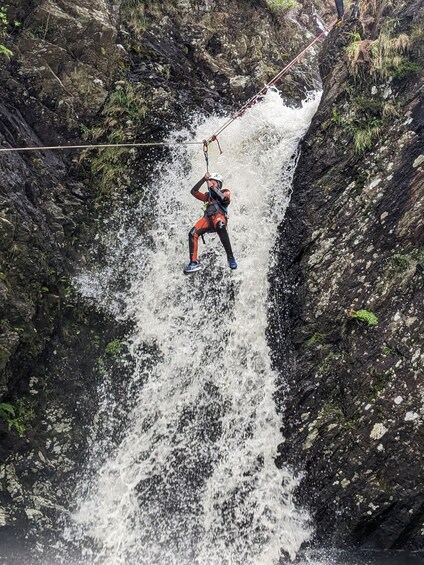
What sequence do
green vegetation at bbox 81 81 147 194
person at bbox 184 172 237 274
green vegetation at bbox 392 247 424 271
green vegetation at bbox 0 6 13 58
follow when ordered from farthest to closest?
green vegetation at bbox 81 81 147 194 → green vegetation at bbox 0 6 13 58 → person at bbox 184 172 237 274 → green vegetation at bbox 392 247 424 271

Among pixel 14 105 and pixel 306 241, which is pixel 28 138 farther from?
pixel 306 241

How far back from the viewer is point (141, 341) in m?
9.27

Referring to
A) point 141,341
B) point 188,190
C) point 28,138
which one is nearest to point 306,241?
point 188,190

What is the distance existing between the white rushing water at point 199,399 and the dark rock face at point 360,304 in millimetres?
Result: 535

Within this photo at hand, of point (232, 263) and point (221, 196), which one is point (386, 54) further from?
point (232, 263)

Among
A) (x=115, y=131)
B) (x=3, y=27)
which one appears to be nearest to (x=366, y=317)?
(x=115, y=131)

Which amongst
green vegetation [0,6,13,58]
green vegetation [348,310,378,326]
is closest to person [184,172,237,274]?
green vegetation [348,310,378,326]

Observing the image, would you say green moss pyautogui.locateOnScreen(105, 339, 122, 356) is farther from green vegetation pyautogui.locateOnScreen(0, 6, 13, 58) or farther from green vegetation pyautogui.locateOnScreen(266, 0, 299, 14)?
green vegetation pyautogui.locateOnScreen(266, 0, 299, 14)

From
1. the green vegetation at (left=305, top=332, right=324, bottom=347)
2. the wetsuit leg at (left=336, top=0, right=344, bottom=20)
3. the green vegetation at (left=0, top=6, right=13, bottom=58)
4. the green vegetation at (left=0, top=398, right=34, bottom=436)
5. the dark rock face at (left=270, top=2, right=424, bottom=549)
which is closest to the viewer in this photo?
the dark rock face at (left=270, top=2, right=424, bottom=549)

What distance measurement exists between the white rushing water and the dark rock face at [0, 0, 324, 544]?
72cm

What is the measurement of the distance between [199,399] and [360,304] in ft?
11.5

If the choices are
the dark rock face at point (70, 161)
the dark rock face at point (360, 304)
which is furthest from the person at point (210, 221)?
the dark rock face at point (70, 161)

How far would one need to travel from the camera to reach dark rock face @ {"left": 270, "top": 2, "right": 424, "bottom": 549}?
292 inches

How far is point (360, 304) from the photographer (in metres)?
8.27
